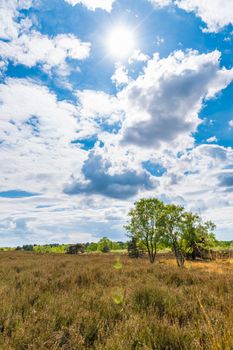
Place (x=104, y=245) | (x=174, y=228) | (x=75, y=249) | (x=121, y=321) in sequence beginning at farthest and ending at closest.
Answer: (x=104, y=245), (x=75, y=249), (x=174, y=228), (x=121, y=321)

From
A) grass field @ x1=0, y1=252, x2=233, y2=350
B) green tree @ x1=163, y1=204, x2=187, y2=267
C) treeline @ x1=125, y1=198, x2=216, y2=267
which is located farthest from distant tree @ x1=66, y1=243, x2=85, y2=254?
grass field @ x1=0, y1=252, x2=233, y2=350

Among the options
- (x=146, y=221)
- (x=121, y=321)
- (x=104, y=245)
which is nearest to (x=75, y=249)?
(x=104, y=245)

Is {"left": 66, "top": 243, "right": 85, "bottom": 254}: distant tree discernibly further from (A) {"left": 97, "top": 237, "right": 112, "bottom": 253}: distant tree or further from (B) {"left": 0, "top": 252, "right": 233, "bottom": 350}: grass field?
(B) {"left": 0, "top": 252, "right": 233, "bottom": 350}: grass field

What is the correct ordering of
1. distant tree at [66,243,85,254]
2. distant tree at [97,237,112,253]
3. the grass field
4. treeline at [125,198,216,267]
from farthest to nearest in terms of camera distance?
distant tree at [97,237,112,253], distant tree at [66,243,85,254], treeline at [125,198,216,267], the grass field

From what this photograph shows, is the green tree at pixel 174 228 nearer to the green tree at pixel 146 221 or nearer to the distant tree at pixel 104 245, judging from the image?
the green tree at pixel 146 221

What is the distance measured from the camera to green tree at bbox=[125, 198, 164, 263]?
3084 cm

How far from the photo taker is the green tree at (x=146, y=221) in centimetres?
3084

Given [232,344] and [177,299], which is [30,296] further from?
[232,344]

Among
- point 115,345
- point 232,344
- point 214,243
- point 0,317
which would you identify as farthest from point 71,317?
point 214,243

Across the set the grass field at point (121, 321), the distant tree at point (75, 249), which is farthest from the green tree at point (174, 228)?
the distant tree at point (75, 249)

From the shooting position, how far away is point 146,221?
3134 centimetres

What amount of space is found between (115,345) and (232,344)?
4.45 feet

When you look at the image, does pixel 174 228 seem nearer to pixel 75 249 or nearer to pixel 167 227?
pixel 167 227

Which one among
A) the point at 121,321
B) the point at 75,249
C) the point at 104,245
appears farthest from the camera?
the point at 104,245
